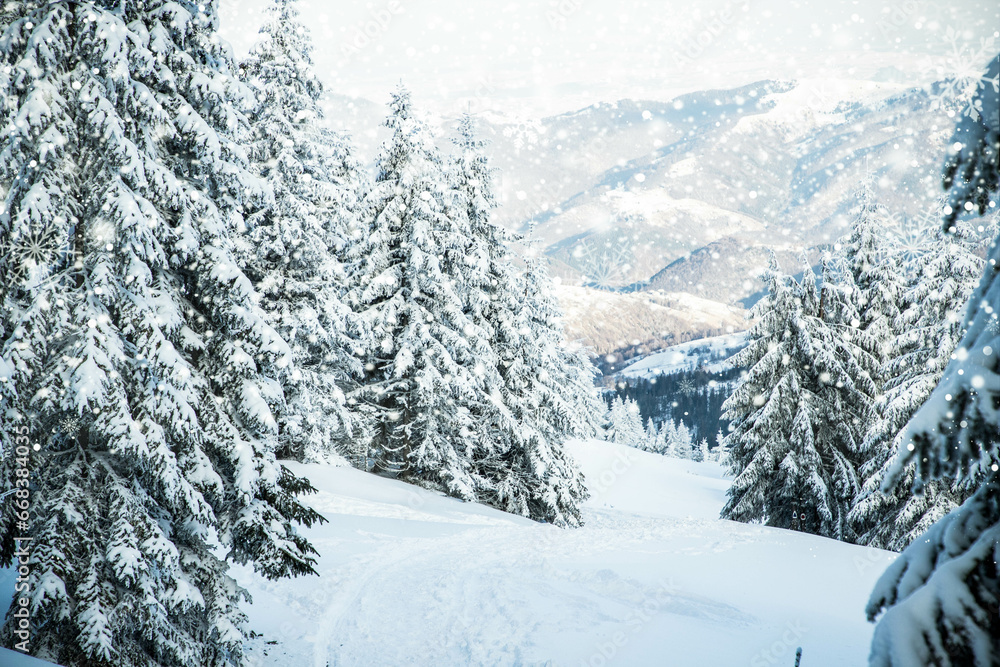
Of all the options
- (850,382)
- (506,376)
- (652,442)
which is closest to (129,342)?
(506,376)

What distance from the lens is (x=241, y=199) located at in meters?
9.28

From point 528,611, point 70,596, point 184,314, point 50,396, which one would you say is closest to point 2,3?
point 184,314

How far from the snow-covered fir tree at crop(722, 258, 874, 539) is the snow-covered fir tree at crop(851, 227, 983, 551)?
161 centimetres

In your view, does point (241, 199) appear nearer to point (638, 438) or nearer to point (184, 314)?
point (184, 314)

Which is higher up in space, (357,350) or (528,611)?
(357,350)

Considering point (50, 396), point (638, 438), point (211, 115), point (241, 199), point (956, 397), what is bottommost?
point (638, 438)

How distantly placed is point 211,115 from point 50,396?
180 inches

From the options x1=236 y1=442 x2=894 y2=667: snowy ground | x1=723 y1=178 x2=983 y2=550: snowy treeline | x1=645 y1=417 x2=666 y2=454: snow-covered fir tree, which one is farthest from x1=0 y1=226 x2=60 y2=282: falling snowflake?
x1=645 y1=417 x2=666 y2=454: snow-covered fir tree

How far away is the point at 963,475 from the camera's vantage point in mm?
2447

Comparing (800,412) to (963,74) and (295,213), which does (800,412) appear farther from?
(963,74)

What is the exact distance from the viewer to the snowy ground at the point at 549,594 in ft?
33.0

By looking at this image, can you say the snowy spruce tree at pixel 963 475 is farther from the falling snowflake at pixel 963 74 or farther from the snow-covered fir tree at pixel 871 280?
the snow-covered fir tree at pixel 871 280

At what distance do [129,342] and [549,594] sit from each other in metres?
9.51

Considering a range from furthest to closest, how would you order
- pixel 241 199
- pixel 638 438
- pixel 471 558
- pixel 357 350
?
pixel 638 438
pixel 357 350
pixel 471 558
pixel 241 199
